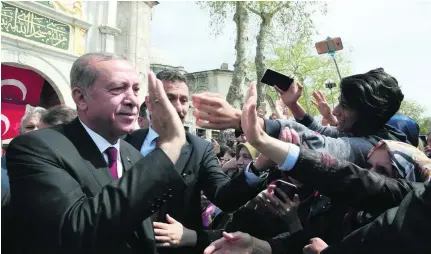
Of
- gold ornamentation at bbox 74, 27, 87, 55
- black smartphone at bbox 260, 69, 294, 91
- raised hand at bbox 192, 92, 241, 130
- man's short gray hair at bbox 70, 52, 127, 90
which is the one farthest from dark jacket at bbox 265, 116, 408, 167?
gold ornamentation at bbox 74, 27, 87, 55

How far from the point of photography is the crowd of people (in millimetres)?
1280

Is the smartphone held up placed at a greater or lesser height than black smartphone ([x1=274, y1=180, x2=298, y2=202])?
greater

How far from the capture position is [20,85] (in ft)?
33.4

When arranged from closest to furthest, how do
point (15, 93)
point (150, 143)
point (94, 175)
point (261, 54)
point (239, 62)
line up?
point (94, 175), point (150, 143), point (15, 93), point (239, 62), point (261, 54)

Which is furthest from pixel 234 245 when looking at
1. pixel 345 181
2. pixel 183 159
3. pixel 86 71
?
pixel 86 71

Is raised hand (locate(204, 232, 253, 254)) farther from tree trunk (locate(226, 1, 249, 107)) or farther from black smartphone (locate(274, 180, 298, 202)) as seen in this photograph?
tree trunk (locate(226, 1, 249, 107))

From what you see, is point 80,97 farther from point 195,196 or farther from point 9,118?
point 9,118

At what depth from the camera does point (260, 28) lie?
1506 cm

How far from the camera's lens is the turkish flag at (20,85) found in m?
9.88

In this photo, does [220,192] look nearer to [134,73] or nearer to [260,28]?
[134,73]

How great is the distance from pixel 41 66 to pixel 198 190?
9296 millimetres

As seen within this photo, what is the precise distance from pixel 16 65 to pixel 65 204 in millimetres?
9778

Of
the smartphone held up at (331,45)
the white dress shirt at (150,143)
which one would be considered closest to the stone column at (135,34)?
the smartphone held up at (331,45)

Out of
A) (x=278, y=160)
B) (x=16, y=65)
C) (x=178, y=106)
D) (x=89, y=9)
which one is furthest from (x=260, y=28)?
(x=278, y=160)
